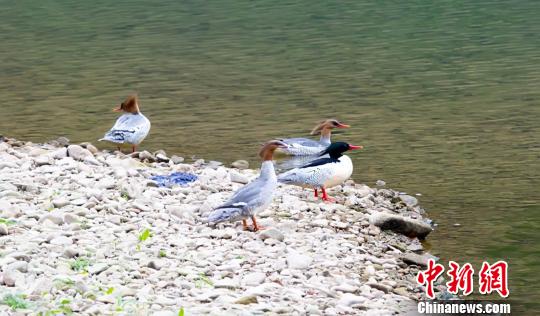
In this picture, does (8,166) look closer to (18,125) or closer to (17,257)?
(17,257)

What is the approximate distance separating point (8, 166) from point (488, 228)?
5.97 metres

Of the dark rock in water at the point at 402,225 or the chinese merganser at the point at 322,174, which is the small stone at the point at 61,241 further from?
the chinese merganser at the point at 322,174

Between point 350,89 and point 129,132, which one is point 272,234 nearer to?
point 129,132

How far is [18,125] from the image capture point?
21.4m

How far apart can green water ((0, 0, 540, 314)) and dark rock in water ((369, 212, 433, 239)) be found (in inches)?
8.3

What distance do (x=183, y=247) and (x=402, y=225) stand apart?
327 centimetres

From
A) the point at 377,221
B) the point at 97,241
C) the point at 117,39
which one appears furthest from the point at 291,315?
the point at 117,39

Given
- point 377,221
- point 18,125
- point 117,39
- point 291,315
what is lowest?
point 291,315

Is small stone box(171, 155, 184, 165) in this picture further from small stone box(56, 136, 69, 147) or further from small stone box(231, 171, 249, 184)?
small stone box(231, 171, 249, 184)

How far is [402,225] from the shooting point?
12961 mm

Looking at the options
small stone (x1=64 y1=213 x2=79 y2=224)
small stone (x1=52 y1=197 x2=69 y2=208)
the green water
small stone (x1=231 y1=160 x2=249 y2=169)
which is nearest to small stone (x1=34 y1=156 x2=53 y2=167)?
small stone (x1=52 y1=197 x2=69 y2=208)

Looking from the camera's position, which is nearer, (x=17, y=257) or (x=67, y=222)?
(x=17, y=257)

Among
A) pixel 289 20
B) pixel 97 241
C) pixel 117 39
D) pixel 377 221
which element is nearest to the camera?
pixel 97 241

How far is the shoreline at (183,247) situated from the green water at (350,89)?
4.00ft
